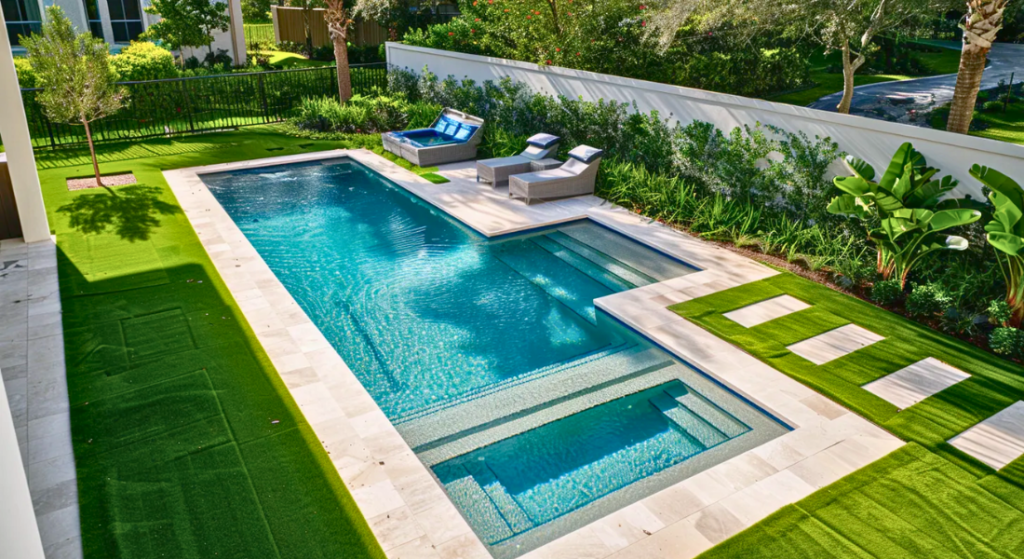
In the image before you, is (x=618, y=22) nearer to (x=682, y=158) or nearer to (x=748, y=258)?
(x=682, y=158)

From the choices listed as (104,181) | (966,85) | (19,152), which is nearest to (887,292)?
(966,85)

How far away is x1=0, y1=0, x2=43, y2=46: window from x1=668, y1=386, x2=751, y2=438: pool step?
94.7 ft

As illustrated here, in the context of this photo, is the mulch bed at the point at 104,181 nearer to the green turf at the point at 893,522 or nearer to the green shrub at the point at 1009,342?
the green turf at the point at 893,522

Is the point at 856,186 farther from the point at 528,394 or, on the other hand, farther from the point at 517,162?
the point at 517,162

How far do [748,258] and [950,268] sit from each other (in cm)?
255

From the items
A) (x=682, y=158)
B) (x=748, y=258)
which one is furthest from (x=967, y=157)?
(x=682, y=158)

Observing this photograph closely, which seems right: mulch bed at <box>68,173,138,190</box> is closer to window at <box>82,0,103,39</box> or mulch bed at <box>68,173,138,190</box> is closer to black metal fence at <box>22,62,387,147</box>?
black metal fence at <box>22,62,387,147</box>

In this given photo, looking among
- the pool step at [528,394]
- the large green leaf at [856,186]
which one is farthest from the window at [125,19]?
the large green leaf at [856,186]

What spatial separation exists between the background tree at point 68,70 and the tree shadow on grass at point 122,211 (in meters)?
1.49

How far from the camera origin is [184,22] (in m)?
24.9

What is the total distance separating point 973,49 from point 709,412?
8.33 m

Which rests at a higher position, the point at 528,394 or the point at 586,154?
the point at 586,154

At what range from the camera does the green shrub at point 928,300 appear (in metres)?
8.17

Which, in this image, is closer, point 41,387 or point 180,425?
point 180,425
